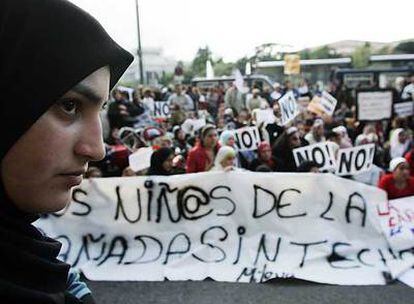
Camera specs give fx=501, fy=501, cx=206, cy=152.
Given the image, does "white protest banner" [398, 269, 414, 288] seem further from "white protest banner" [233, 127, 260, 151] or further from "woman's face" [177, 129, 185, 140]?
"woman's face" [177, 129, 185, 140]

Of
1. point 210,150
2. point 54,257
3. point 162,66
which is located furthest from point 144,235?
point 162,66

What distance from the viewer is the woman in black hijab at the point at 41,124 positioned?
0.69m

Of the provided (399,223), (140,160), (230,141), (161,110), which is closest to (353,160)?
(399,223)

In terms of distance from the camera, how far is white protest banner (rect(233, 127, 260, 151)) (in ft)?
26.4

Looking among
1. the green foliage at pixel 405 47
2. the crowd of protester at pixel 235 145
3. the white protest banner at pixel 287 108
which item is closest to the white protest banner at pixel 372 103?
the crowd of protester at pixel 235 145

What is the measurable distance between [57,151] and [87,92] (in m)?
0.10

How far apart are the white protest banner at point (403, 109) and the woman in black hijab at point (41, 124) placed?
35.1ft

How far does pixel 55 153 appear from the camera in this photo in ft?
2.39

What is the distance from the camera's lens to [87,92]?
763 millimetres

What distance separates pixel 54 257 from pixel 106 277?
4393 millimetres

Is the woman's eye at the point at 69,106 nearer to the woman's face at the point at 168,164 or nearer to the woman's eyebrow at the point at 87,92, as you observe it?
the woman's eyebrow at the point at 87,92

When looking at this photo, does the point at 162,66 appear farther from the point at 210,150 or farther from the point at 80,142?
the point at 80,142

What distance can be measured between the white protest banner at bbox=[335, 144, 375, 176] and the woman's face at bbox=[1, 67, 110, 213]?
6.21 meters

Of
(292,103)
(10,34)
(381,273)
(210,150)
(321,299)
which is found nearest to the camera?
(10,34)
